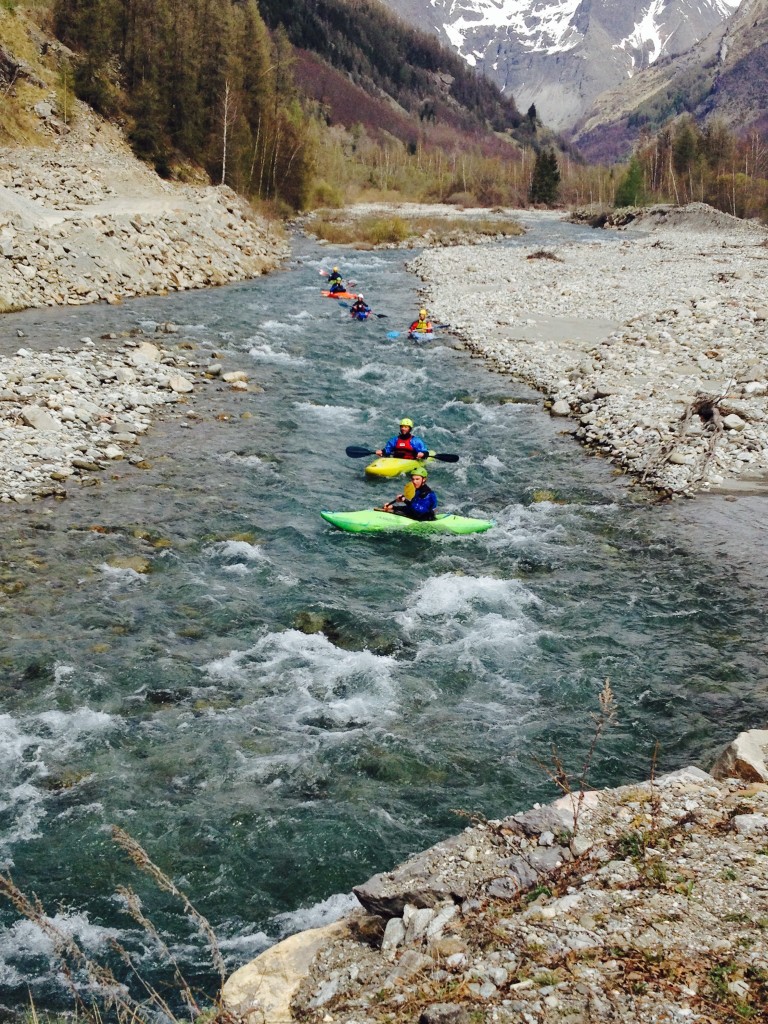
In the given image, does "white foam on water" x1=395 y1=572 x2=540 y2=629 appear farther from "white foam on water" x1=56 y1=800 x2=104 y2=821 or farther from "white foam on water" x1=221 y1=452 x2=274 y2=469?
"white foam on water" x1=221 y1=452 x2=274 y2=469

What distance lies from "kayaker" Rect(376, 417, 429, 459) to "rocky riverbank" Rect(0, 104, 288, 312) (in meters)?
14.2

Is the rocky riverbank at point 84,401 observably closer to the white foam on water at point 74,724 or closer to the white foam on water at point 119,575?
the white foam on water at point 119,575

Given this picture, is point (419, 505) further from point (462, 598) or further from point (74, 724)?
point (74, 724)

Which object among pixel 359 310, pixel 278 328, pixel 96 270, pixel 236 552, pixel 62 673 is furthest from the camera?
pixel 359 310

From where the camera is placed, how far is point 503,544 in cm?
1230

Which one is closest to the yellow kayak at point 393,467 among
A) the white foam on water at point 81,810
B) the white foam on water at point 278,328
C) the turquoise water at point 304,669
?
the turquoise water at point 304,669

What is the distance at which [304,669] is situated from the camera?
902 cm

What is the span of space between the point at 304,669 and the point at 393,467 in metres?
6.47

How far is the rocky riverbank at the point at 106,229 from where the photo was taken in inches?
995

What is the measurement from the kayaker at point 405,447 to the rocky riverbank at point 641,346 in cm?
391

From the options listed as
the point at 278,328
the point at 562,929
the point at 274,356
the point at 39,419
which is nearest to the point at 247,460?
the point at 39,419

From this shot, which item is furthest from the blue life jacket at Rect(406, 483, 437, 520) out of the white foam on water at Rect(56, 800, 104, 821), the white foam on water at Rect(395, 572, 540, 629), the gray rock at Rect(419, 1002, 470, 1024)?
the gray rock at Rect(419, 1002, 470, 1024)

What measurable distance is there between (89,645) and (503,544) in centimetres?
619

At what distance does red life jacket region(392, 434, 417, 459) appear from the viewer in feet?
48.8
